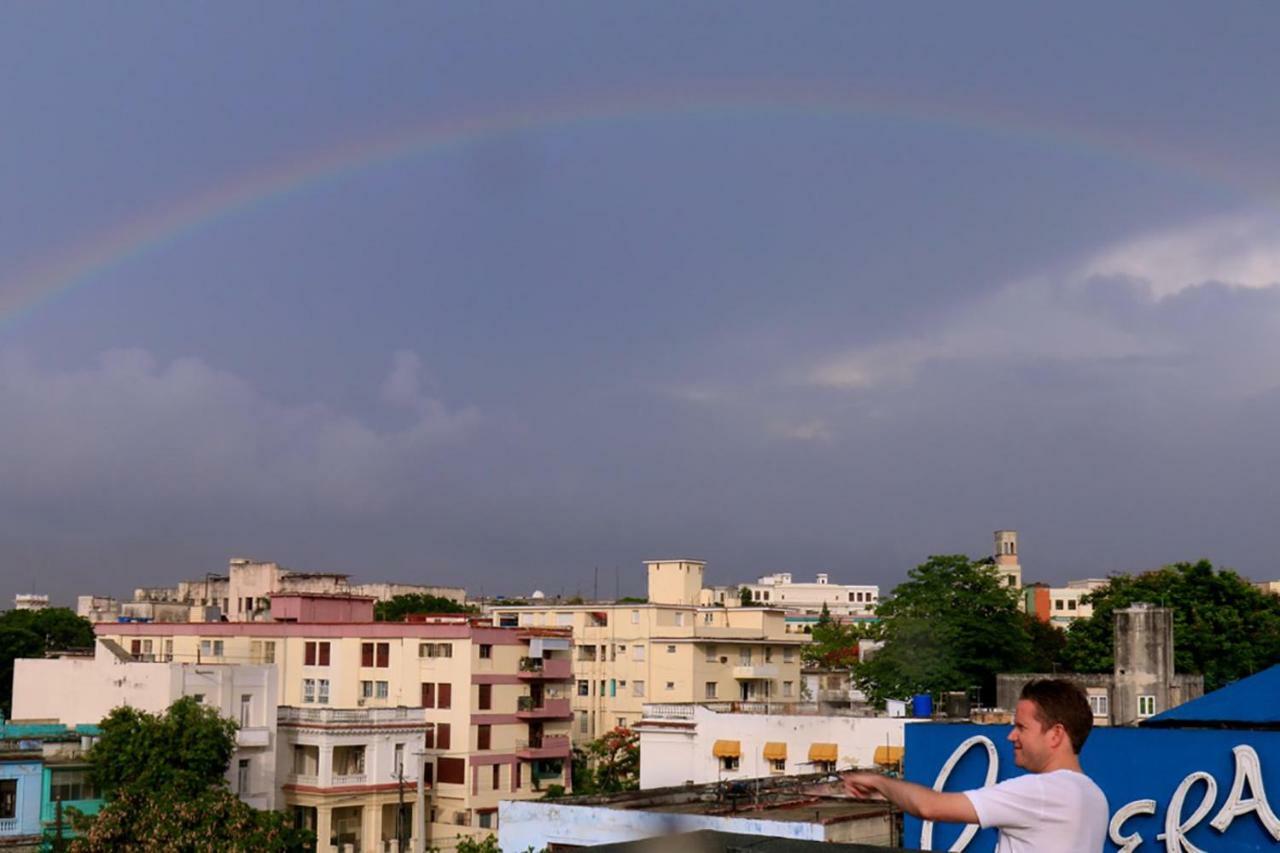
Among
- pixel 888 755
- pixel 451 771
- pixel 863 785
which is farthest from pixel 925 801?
pixel 451 771

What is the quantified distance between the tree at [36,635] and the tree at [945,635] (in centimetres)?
5090

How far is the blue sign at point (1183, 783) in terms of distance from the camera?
15.2m

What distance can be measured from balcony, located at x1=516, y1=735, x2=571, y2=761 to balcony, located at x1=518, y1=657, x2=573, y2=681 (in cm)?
267

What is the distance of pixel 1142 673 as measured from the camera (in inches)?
1547

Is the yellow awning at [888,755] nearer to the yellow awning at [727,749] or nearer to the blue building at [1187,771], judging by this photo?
the yellow awning at [727,749]

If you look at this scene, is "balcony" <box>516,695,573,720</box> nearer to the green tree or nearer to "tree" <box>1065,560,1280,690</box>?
"tree" <box>1065,560,1280,690</box>

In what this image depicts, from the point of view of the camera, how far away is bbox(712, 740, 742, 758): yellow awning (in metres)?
42.2

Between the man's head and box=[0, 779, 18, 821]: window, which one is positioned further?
box=[0, 779, 18, 821]: window

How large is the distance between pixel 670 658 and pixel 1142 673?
113ft

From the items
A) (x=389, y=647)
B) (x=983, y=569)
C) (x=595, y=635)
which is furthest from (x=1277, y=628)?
(x=389, y=647)

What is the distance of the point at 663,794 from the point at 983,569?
4292 cm

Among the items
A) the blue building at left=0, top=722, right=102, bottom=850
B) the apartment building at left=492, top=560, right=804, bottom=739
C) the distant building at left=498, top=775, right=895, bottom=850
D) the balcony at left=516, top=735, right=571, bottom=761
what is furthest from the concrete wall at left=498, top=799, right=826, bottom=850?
the apartment building at left=492, top=560, right=804, bottom=739

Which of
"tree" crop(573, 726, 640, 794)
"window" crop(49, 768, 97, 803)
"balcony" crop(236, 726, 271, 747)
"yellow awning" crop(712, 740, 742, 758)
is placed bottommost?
"tree" crop(573, 726, 640, 794)

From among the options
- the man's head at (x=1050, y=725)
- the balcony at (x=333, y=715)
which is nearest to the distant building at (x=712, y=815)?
the man's head at (x=1050, y=725)
